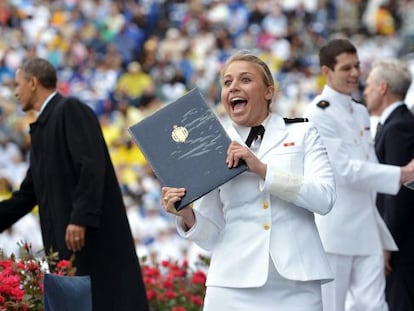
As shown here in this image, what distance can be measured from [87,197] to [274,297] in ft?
6.91

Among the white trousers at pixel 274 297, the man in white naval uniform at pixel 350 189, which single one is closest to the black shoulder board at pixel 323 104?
the man in white naval uniform at pixel 350 189

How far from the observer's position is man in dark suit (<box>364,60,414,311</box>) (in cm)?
756

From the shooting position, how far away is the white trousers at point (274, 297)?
4.98 meters

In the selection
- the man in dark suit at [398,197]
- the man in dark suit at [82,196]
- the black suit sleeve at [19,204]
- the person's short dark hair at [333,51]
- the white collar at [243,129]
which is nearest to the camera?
the white collar at [243,129]

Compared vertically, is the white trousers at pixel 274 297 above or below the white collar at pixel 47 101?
below

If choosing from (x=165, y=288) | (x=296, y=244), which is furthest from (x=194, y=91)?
(x=165, y=288)

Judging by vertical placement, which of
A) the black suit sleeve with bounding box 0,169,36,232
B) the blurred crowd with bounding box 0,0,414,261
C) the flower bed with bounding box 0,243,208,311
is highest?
the blurred crowd with bounding box 0,0,414,261

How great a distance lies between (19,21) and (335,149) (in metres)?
17.6

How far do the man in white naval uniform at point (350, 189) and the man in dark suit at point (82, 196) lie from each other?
1.25 metres

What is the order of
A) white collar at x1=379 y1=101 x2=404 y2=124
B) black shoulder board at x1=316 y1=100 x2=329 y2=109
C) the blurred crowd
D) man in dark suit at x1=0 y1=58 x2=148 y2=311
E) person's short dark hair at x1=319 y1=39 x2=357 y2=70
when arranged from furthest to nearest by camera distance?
the blurred crowd
white collar at x1=379 y1=101 x2=404 y2=124
person's short dark hair at x1=319 y1=39 x2=357 y2=70
black shoulder board at x1=316 y1=100 x2=329 y2=109
man in dark suit at x1=0 y1=58 x2=148 y2=311

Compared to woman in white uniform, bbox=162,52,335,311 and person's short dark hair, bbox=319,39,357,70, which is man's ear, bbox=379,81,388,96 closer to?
person's short dark hair, bbox=319,39,357,70

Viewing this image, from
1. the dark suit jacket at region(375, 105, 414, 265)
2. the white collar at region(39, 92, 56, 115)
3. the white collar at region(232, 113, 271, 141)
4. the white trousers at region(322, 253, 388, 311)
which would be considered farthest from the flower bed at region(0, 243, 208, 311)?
the dark suit jacket at region(375, 105, 414, 265)

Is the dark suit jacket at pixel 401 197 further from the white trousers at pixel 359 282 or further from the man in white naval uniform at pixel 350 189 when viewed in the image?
the white trousers at pixel 359 282

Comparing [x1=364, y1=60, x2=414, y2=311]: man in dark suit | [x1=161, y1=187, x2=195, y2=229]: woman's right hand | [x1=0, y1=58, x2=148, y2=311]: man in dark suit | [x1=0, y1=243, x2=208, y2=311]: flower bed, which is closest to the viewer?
[x1=161, y1=187, x2=195, y2=229]: woman's right hand
